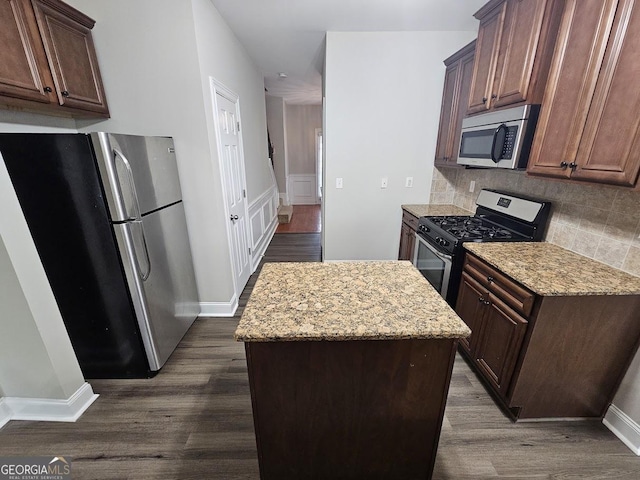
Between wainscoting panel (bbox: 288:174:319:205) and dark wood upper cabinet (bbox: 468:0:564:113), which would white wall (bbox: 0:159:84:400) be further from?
wainscoting panel (bbox: 288:174:319:205)

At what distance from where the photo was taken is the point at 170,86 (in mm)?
1979

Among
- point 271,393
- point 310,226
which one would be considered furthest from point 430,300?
point 310,226

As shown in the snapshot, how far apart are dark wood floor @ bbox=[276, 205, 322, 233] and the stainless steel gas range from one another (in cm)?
324

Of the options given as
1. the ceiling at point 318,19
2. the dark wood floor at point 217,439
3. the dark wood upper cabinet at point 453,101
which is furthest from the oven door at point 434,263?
the ceiling at point 318,19

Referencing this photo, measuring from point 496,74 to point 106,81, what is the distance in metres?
2.88

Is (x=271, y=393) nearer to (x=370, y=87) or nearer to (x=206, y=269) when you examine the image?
(x=206, y=269)

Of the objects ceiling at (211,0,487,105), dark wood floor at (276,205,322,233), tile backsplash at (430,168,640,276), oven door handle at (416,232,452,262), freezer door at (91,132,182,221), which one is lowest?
dark wood floor at (276,205,322,233)

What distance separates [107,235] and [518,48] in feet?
9.32

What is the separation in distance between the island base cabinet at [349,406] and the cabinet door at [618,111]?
118 centimetres

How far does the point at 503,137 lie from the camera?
1793 millimetres

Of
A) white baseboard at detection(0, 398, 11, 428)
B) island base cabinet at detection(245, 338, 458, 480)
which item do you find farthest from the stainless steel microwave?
white baseboard at detection(0, 398, 11, 428)

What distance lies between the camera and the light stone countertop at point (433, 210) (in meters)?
2.78

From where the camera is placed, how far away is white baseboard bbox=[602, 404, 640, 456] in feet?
4.64

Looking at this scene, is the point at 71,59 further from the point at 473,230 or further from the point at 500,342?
the point at 500,342
